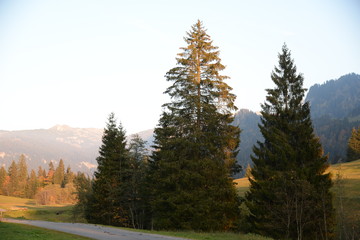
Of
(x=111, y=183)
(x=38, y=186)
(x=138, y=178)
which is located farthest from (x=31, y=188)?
(x=138, y=178)

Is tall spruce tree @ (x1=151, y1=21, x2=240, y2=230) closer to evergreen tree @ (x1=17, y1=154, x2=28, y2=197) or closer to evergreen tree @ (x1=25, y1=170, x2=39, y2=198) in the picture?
evergreen tree @ (x1=25, y1=170, x2=39, y2=198)

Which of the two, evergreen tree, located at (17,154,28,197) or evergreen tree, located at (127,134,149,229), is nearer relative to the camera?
evergreen tree, located at (127,134,149,229)

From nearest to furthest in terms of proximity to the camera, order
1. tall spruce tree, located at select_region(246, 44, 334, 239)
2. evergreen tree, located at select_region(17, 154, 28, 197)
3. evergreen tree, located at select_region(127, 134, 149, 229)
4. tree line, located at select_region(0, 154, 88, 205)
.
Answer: tall spruce tree, located at select_region(246, 44, 334, 239), evergreen tree, located at select_region(127, 134, 149, 229), tree line, located at select_region(0, 154, 88, 205), evergreen tree, located at select_region(17, 154, 28, 197)

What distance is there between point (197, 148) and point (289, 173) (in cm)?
848

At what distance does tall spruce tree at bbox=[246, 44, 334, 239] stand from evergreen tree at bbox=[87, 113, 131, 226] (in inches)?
777

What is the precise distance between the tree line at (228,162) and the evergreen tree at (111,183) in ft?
41.6

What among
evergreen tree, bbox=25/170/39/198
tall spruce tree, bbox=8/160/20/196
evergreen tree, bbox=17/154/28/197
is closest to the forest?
evergreen tree, bbox=25/170/39/198

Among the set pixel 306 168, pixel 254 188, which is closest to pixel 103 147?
pixel 254 188

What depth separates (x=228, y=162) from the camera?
28953mm

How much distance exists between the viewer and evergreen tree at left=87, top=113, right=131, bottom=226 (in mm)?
41188

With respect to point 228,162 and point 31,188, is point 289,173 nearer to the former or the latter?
point 228,162

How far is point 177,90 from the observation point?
30719mm

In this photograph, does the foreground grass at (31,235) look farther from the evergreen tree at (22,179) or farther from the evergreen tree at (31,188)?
the evergreen tree at (22,179)

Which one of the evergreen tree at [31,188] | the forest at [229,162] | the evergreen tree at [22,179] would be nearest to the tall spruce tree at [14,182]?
the evergreen tree at [22,179]
